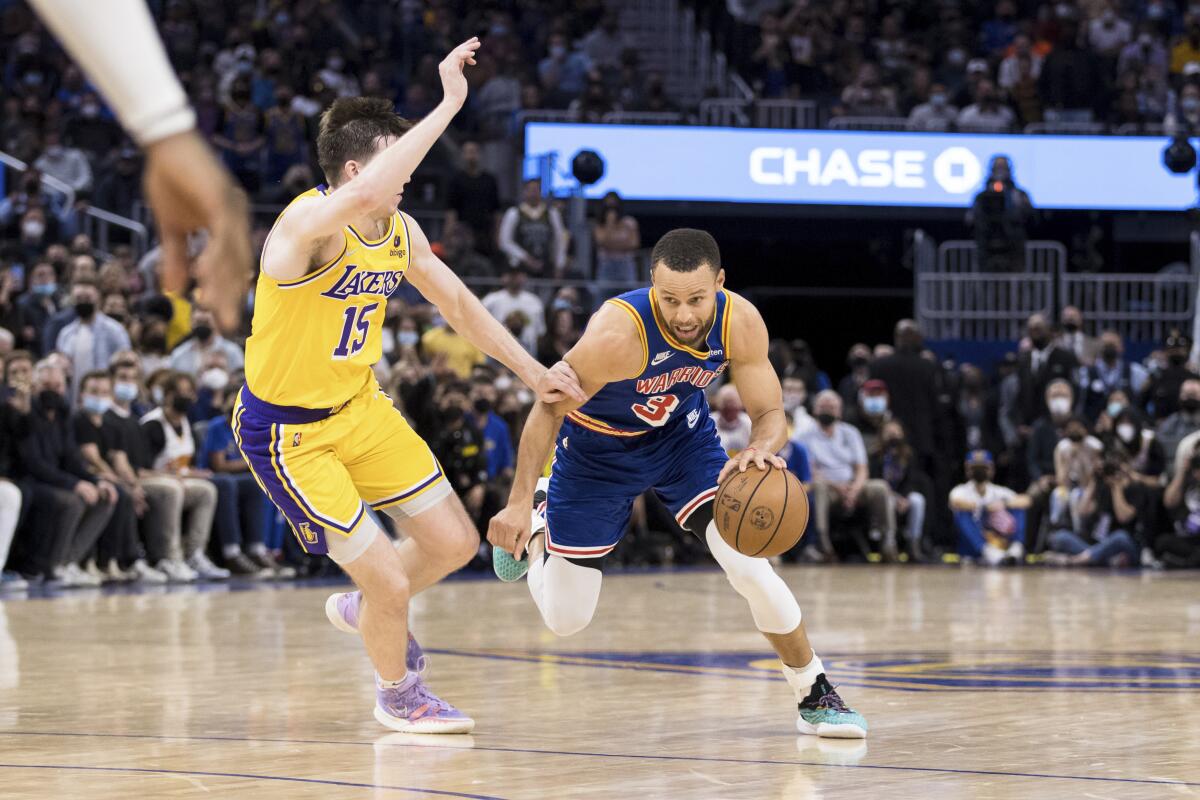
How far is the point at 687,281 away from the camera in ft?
19.1

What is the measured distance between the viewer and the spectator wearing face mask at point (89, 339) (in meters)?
13.5

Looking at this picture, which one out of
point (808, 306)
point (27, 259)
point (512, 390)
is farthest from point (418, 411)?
point (808, 306)

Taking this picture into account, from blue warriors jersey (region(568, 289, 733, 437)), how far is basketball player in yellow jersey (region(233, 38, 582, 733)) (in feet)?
1.17

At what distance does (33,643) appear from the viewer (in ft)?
29.0

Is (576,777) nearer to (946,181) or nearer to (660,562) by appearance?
(660,562)

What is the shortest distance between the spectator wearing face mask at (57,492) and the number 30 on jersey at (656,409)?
23.2 feet

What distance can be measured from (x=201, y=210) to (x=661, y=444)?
481 centimetres

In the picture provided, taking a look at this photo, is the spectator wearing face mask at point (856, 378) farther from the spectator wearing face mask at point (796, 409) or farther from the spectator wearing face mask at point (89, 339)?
the spectator wearing face mask at point (89, 339)

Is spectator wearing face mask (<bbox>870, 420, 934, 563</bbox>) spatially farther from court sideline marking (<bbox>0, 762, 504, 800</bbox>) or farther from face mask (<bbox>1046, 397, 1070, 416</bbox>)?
court sideline marking (<bbox>0, 762, 504, 800</bbox>)

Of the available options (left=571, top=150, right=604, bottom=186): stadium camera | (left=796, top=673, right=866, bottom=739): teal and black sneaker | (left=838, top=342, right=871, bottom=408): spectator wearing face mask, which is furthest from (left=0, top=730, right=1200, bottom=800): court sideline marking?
(left=571, top=150, right=604, bottom=186): stadium camera

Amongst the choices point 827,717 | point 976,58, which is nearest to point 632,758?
point 827,717

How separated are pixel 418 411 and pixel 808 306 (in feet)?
35.2

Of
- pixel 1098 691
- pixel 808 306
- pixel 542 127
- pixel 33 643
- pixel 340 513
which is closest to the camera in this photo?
pixel 340 513

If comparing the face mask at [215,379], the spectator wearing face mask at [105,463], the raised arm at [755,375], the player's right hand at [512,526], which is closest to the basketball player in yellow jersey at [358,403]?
Result: the player's right hand at [512,526]
